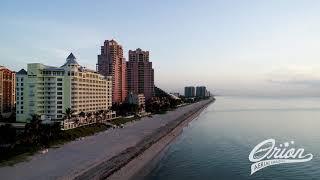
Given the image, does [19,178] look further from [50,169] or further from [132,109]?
[132,109]

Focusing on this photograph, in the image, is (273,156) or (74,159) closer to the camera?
(74,159)

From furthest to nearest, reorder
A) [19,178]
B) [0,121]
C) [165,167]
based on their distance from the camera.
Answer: [0,121]
[165,167]
[19,178]

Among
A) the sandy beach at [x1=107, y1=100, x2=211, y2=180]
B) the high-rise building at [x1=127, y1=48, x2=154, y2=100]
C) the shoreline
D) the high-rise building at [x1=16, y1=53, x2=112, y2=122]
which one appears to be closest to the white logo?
the sandy beach at [x1=107, y1=100, x2=211, y2=180]

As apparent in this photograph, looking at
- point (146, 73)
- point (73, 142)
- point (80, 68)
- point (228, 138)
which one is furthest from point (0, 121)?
point (146, 73)

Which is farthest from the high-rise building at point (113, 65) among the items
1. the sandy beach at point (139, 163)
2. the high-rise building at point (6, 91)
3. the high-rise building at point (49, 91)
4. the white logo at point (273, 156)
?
the white logo at point (273, 156)

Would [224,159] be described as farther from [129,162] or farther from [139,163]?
[129,162]

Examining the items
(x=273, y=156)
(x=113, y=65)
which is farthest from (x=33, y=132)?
(x=113, y=65)

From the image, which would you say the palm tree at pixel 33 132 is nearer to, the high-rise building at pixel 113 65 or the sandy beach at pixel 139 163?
the sandy beach at pixel 139 163
